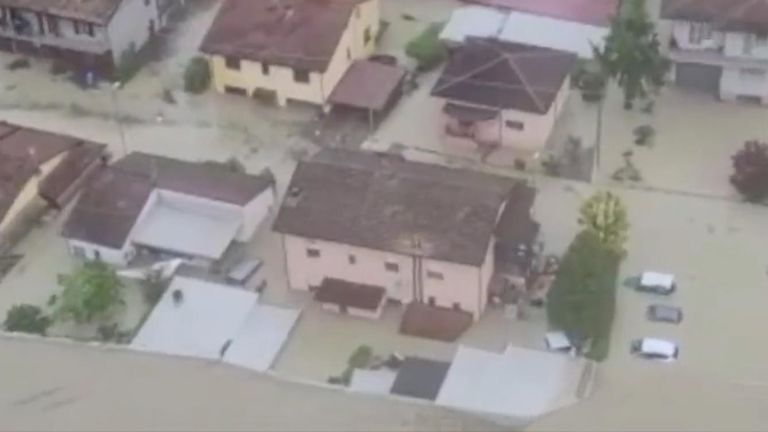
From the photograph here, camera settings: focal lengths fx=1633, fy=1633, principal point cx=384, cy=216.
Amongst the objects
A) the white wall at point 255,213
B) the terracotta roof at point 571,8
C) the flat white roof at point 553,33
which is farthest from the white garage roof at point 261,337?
the terracotta roof at point 571,8

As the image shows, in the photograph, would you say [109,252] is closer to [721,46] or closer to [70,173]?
[70,173]

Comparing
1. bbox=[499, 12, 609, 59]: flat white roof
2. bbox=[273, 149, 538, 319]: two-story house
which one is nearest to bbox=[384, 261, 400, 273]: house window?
bbox=[273, 149, 538, 319]: two-story house

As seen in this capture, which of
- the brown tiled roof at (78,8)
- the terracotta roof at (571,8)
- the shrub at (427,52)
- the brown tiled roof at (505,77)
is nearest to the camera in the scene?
the brown tiled roof at (505,77)

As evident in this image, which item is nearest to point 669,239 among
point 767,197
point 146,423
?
point 767,197

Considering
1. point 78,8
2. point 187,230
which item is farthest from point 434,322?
point 78,8

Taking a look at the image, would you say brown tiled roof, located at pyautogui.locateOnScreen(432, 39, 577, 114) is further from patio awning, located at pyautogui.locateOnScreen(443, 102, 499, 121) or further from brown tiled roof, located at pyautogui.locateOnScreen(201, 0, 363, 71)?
brown tiled roof, located at pyautogui.locateOnScreen(201, 0, 363, 71)

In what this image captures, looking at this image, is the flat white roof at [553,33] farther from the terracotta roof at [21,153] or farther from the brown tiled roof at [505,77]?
the terracotta roof at [21,153]
